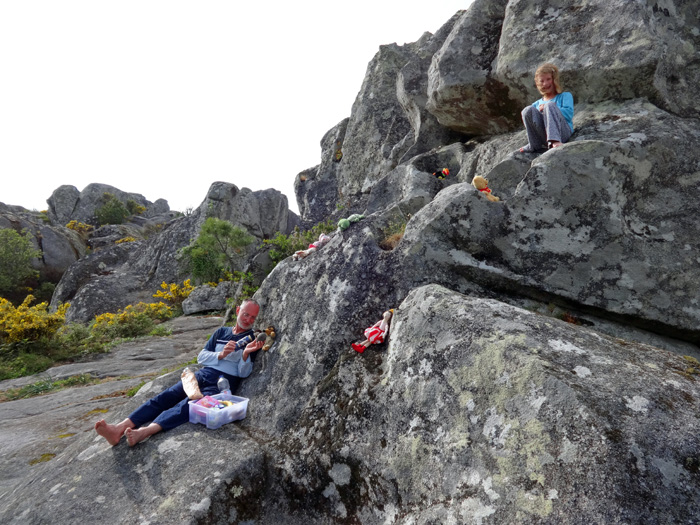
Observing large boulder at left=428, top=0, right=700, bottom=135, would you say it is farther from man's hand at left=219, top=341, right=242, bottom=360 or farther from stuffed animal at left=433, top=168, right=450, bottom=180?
man's hand at left=219, top=341, right=242, bottom=360

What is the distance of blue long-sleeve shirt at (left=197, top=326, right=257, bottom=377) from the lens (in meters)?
6.38

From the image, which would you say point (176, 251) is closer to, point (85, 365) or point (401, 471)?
point (85, 365)

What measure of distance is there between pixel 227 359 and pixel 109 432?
1832 millimetres

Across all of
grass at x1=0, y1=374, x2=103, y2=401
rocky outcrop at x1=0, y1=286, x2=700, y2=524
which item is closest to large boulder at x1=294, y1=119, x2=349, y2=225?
grass at x1=0, y1=374, x2=103, y2=401

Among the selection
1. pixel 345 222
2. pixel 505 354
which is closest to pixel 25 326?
pixel 345 222

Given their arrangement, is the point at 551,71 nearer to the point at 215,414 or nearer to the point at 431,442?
the point at 431,442

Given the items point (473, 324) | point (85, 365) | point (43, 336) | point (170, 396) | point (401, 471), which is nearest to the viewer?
point (401, 471)

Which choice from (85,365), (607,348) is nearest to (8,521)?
(607,348)

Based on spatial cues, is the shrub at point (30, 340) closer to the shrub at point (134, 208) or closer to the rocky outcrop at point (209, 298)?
the rocky outcrop at point (209, 298)

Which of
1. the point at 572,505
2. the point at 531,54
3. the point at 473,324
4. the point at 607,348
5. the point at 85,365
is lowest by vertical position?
the point at 85,365

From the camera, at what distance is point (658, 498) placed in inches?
99.8

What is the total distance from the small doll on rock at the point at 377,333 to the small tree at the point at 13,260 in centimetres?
3697

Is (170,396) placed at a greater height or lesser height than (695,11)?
lesser

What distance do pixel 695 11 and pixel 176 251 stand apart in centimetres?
2947
